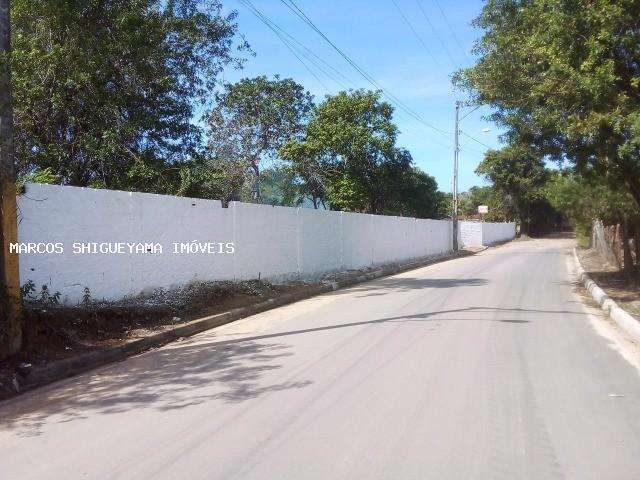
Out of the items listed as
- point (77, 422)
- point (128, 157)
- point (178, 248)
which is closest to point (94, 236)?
point (178, 248)

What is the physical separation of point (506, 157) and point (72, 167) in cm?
4987

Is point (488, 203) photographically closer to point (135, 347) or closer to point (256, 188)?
point (256, 188)

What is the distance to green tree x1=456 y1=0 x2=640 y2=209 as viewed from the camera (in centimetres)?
1018

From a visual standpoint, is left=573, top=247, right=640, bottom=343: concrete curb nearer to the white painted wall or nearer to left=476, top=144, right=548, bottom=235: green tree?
the white painted wall

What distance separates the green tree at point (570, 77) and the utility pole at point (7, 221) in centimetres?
884

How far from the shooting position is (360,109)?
2911cm

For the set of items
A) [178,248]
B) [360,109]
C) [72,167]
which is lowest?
[178,248]


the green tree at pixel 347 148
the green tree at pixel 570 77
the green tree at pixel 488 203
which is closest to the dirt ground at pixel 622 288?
the green tree at pixel 570 77

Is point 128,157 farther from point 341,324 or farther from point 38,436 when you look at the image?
point 38,436

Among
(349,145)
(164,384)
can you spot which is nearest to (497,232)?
(349,145)

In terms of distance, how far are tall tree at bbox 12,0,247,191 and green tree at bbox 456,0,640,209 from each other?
276 inches

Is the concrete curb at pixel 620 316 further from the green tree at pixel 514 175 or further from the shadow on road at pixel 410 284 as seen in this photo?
the green tree at pixel 514 175

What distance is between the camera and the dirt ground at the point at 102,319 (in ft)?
24.6

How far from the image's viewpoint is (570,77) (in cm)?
1074
